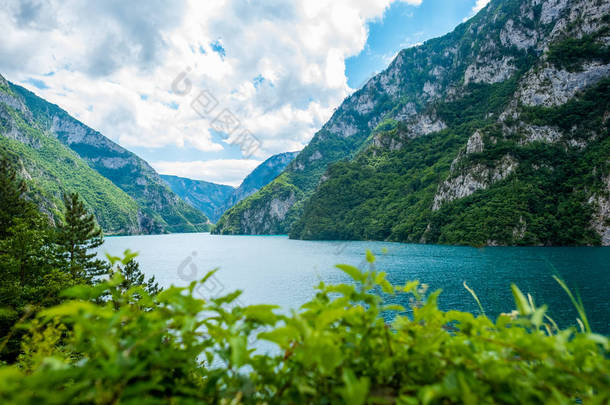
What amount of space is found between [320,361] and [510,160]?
122 metres

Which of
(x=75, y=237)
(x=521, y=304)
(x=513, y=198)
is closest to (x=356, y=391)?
(x=521, y=304)

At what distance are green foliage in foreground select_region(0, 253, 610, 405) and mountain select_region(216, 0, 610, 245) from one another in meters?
94.6

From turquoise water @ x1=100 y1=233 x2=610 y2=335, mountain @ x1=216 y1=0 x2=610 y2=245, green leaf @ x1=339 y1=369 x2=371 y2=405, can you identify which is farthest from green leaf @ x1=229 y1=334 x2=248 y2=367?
mountain @ x1=216 y1=0 x2=610 y2=245

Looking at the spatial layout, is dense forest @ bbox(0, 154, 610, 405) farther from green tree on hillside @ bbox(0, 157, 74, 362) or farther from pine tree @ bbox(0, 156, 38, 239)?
pine tree @ bbox(0, 156, 38, 239)

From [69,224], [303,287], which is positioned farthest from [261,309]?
[303,287]

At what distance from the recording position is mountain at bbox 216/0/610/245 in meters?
83.5

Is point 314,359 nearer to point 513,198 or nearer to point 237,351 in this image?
point 237,351

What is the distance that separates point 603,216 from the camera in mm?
74312

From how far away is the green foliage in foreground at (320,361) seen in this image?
0.79 m

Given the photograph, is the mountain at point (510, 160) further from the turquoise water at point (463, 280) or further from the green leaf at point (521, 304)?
the green leaf at point (521, 304)

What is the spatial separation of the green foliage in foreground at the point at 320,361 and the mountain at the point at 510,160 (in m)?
94.6

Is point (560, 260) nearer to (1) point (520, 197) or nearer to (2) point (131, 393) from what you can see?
(1) point (520, 197)

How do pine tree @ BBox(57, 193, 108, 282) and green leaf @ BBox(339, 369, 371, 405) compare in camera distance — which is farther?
pine tree @ BBox(57, 193, 108, 282)

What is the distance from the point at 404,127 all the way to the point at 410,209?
75220 mm
